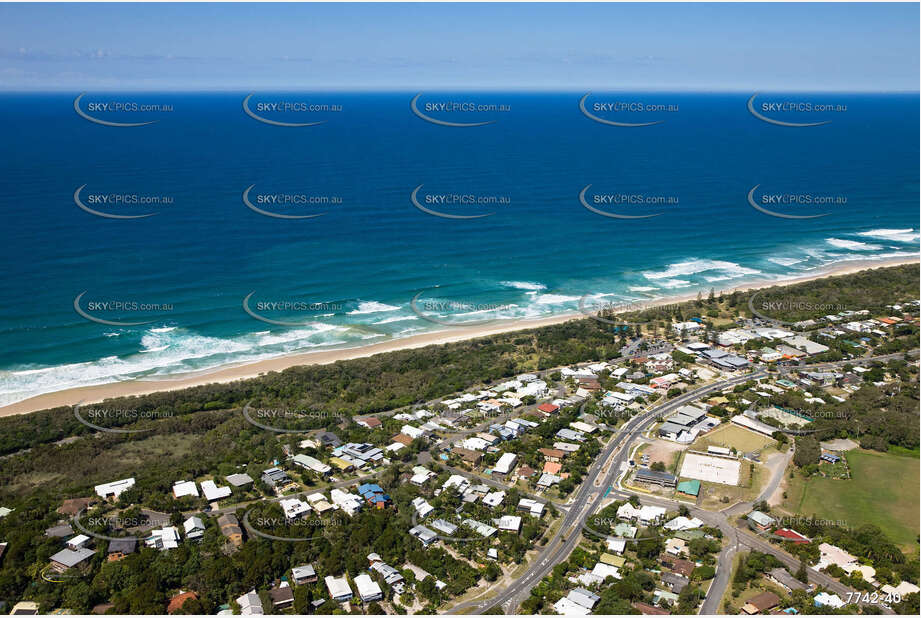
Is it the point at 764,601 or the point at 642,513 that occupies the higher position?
the point at 642,513

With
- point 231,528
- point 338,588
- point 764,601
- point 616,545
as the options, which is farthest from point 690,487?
point 231,528

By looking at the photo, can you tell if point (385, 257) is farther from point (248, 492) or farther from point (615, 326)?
point (248, 492)

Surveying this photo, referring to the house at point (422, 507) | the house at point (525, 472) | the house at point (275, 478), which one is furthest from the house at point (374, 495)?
the house at point (525, 472)

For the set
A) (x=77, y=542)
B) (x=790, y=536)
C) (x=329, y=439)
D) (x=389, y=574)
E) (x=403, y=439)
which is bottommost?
(x=389, y=574)

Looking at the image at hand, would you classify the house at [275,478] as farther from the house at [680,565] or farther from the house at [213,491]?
the house at [680,565]

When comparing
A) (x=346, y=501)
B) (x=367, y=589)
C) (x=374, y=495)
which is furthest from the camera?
(x=374, y=495)

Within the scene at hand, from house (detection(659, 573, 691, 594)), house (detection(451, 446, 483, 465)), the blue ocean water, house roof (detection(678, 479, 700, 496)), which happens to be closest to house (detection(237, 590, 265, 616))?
house (detection(451, 446, 483, 465))

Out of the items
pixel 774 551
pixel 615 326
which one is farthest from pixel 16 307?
pixel 774 551

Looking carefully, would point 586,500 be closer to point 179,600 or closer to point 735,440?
point 735,440

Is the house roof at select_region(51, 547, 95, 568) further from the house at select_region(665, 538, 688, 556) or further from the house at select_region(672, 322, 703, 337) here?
the house at select_region(672, 322, 703, 337)
